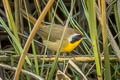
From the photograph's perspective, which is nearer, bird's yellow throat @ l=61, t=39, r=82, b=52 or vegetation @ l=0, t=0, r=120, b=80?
vegetation @ l=0, t=0, r=120, b=80

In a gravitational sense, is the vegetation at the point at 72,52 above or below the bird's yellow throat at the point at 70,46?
above

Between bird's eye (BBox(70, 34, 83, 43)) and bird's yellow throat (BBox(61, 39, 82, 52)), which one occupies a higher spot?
bird's eye (BBox(70, 34, 83, 43))

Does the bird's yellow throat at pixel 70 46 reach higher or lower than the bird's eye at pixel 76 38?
lower

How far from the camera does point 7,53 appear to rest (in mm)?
1731

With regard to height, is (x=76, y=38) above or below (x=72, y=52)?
above

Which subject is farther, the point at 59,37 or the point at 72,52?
the point at 72,52

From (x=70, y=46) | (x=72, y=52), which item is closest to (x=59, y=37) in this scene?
(x=70, y=46)

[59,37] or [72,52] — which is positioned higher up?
[59,37]

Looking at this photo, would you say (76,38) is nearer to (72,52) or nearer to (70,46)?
(70,46)

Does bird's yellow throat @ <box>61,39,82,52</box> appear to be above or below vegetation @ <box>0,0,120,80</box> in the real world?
below

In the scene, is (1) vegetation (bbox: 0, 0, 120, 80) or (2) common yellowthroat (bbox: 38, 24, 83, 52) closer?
(1) vegetation (bbox: 0, 0, 120, 80)

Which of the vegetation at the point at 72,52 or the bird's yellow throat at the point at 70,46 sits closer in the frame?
the vegetation at the point at 72,52

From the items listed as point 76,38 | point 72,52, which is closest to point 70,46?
point 76,38

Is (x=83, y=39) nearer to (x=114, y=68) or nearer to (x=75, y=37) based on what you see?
(x=75, y=37)
